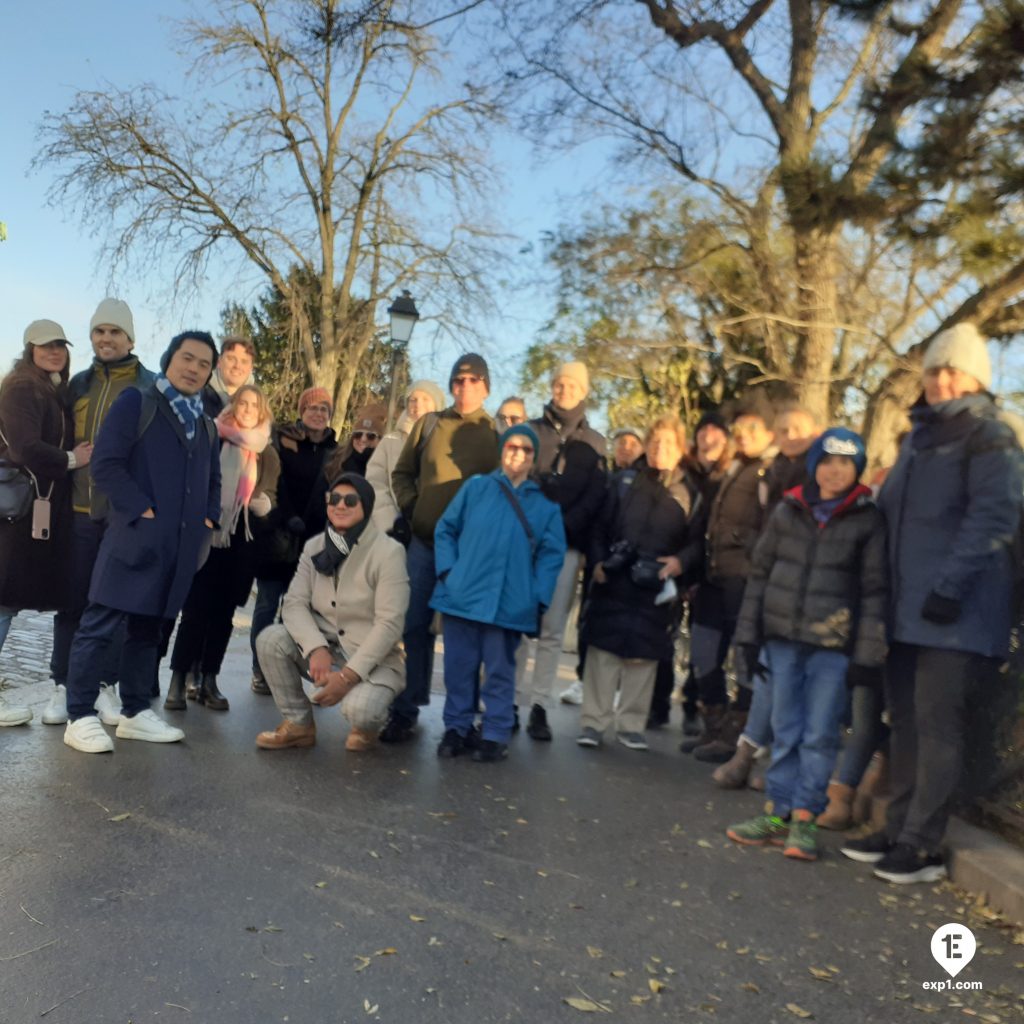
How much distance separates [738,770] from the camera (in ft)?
20.6

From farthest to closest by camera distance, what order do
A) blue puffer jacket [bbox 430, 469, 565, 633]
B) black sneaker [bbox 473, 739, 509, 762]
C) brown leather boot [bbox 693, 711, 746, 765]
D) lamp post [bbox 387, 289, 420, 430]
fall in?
lamp post [bbox 387, 289, 420, 430]
brown leather boot [bbox 693, 711, 746, 765]
blue puffer jacket [bbox 430, 469, 565, 633]
black sneaker [bbox 473, 739, 509, 762]

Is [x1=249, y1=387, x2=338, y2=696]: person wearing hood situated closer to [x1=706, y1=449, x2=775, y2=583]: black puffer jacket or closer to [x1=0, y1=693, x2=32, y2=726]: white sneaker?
[x1=0, y1=693, x2=32, y2=726]: white sneaker

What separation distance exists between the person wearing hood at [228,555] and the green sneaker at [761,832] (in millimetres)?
3309

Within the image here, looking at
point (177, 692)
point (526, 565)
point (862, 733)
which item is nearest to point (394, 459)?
point (526, 565)

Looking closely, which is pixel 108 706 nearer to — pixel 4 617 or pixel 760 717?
pixel 4 617

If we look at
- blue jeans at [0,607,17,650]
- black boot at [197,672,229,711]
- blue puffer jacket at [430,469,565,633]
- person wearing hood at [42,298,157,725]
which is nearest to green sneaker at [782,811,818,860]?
blue puffer jacket at [430,469,565,633]

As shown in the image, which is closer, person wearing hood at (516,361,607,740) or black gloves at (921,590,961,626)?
black gloves at (921,590,961,626)

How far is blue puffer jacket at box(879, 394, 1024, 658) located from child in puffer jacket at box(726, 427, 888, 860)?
0.14 metres

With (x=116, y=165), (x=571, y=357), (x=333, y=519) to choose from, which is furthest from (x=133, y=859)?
(x=116, y=165)

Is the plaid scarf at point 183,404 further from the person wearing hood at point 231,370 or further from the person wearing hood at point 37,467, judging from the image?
the person wearing hood at point 231,370

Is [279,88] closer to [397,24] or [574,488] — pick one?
[397,24]

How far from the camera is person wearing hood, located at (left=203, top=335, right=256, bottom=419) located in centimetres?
717

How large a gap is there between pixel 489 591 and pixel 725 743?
195 cm

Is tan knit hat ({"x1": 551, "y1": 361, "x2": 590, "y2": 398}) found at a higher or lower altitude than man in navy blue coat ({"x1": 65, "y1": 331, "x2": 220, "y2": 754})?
higher
